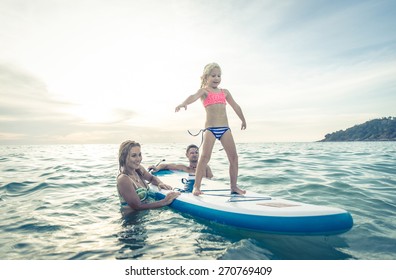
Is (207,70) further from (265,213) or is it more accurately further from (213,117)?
(265,213)

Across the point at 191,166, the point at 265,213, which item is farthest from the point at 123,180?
the point at 191,166

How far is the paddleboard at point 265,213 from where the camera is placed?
3494mm

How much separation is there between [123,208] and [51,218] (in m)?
1.21

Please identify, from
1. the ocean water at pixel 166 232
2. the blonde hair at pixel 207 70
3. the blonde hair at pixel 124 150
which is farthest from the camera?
the blonde hair at pixel 124 150

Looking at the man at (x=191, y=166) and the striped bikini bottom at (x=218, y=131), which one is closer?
the striped bikini bottom at (x=218, y=131)

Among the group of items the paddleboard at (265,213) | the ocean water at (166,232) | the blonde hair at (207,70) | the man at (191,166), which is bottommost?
the ocean water at (166,232)

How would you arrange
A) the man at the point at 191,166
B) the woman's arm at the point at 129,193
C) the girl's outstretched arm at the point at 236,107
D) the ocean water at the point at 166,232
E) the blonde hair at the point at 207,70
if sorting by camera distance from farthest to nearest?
the man at the point at 191,166, the girl's outstretched arm at the point at 236,107, the blonde hair at the point at 207,70, the woman's arm at the point at 129,193, the ocean water at the point at 166,232

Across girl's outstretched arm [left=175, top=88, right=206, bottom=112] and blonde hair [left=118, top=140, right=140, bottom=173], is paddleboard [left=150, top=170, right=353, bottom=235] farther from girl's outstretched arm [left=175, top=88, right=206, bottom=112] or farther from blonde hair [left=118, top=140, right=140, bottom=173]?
girl's outstretched arm [left=175, top=88, right=206, bottom=112]

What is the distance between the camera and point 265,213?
3.73 m

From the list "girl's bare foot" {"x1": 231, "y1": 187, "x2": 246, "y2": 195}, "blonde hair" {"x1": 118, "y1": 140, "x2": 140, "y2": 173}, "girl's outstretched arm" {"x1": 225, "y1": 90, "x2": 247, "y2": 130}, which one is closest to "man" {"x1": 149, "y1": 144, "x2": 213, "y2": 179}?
"girl's bare foot" {"x1": 231, "y1": 187, "x2": 246, "y2": 195}

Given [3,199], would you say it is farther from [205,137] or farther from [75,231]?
[205,137]

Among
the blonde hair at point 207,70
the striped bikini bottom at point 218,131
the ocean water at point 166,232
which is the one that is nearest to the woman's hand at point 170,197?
the ocean water at point 166,232

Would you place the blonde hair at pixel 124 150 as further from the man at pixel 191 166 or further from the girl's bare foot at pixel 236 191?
the man at pixel 191 166

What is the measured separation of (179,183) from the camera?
621 cm
